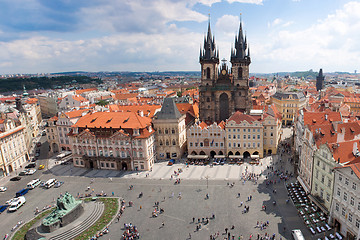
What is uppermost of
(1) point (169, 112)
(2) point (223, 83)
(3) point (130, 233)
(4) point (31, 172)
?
(2) point (223, 83)

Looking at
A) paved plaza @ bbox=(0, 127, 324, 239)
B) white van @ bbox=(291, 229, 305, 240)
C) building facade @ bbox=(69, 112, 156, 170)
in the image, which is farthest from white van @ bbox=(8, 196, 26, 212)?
white van @ bbox=(291, 229, 305, 240)

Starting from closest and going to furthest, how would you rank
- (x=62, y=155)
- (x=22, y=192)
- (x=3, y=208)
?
(x=3, y=208) < (x=22, y=192) < (x=62, y=155)

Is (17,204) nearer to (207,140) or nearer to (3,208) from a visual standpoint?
(3,208)

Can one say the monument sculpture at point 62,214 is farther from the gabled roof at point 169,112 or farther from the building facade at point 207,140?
the building facade at point 207,140

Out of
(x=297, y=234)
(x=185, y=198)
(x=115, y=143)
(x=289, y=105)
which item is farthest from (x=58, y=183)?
(x=289, y=105)

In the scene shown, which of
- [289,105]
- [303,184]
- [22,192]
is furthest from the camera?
[289,105]

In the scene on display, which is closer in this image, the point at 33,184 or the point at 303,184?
the point at 303,184

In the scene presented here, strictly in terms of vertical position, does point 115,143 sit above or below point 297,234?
above
